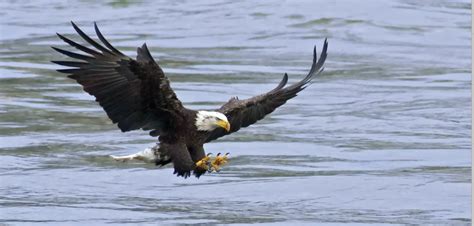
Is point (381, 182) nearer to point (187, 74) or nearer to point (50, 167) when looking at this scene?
point (50, 167)

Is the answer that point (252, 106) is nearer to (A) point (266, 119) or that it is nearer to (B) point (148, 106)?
(B) point (148, 106)

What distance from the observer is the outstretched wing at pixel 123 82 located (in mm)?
9656

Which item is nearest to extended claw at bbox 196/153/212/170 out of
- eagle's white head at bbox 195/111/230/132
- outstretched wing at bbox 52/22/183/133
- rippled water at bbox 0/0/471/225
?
eagle's white head at bbox 195/111/230/132

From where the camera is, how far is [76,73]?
31.9ft

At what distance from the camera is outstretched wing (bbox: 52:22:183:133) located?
966 cm

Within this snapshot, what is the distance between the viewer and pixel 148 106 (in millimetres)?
9961

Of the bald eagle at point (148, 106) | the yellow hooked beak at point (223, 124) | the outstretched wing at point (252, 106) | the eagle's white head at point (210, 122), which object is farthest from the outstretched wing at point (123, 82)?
the outstretched wing at point (252, 106)

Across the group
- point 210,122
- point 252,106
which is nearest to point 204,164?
point 210,122

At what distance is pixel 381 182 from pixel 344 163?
699 mm

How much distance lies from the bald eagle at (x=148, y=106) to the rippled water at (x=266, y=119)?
808 millimetres

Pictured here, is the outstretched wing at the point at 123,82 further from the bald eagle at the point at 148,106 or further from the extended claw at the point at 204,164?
the extended claw at the point at 204,164

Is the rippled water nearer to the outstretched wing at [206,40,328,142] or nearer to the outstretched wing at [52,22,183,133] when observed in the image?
the outstretched wing at [206,40,328,142]

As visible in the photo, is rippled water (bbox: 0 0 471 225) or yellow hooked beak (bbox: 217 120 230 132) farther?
rippled water (bbox: 0 0 471 225)

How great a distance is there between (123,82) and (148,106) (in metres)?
0.28
